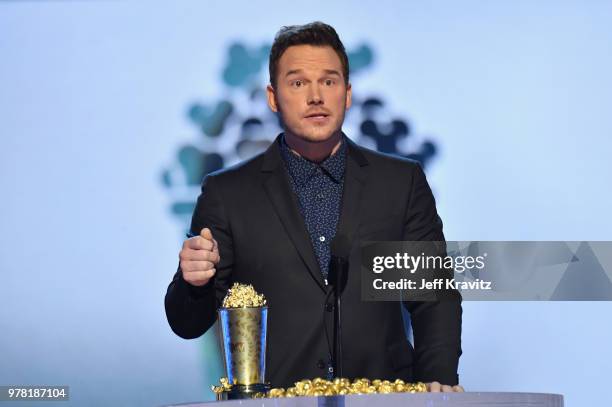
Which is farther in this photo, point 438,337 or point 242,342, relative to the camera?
point 438,337

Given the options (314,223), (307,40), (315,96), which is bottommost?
(314,223)

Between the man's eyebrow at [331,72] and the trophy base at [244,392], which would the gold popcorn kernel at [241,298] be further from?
the man's eyebrow at [331,72]

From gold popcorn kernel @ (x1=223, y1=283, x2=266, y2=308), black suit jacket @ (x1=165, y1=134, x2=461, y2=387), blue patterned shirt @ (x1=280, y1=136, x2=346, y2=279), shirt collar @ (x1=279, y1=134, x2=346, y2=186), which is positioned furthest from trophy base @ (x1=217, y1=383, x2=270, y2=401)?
shirt collar @ (x1=279, y1=134, x2=346, y2=186)

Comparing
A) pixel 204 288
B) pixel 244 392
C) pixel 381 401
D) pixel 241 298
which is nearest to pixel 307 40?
pixel 204 288

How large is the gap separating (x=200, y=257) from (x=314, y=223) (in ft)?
2.49

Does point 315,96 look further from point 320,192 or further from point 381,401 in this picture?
point 381,401

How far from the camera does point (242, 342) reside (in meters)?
2.42

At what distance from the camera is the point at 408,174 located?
337 cm

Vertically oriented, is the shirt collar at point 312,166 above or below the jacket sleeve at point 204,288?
above

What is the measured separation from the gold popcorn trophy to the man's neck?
3.01 feet

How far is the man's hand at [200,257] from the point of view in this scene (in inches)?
98.0

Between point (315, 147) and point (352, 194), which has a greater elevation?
point (315, 147)

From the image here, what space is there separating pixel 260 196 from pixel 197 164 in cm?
86

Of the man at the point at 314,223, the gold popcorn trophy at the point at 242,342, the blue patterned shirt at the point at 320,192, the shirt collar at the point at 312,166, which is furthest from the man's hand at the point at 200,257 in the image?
the shirt collar at the point at 312,166
